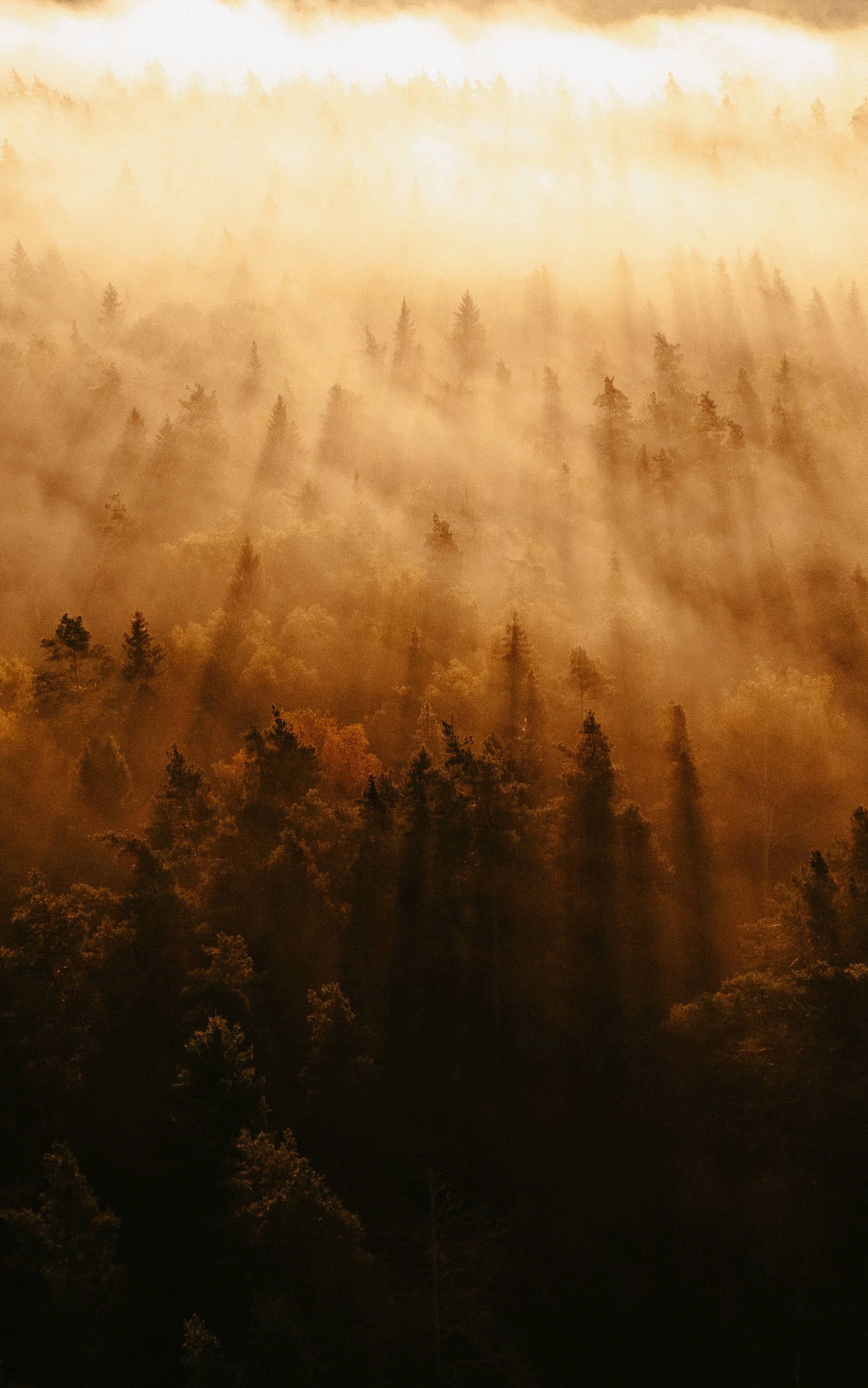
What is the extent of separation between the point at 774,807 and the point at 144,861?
5574 cm

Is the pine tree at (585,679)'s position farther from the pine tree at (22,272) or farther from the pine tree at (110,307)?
the pine tree at (22,272)

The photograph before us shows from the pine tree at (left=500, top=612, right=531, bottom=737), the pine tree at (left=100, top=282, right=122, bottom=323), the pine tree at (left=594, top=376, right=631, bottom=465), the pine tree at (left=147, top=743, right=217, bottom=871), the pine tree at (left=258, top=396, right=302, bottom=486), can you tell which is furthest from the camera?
the pine tree at (left=100, top=282, right=122, bottom=323)

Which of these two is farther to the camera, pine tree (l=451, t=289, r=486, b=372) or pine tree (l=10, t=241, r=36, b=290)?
pine tree (l=451, t=289, r=486, b=372)

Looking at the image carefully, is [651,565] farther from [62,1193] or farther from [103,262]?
[103,262]

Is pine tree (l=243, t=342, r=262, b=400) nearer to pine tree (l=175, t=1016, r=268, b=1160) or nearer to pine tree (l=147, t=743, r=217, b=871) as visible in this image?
pine tree (l=147, t=743, r=217, b=871)

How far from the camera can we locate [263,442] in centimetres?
14588

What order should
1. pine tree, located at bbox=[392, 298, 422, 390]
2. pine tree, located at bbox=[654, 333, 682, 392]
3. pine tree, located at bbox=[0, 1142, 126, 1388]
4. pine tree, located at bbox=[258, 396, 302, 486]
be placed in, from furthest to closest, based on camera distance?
1. pine tree, located at bbox=[392, 298, 422, 390]
2. pine tree, located at bbox=[654, 333, 682, 392]
3. pine tree, located at bbox=[258, 396, 302, 486]
4. pine tree, located at bbox=[0, 1142, 126, 1388]

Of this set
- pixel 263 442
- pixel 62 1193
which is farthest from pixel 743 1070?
pixel 263 442

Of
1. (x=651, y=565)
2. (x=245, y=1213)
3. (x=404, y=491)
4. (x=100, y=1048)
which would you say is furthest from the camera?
(x=404, y=491)

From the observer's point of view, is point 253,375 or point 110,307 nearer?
point 253,375

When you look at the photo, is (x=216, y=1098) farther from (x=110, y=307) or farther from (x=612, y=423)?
(x=110, y=307)

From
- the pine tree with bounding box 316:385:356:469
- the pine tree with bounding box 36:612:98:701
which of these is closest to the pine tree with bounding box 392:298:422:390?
the pine tree with bounding box 316:385:356:469

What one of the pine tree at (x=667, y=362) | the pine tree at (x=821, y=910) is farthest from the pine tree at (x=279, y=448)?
the pine tree at (x=821, y=910)

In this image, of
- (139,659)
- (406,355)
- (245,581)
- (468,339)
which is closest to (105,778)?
(139,659)
